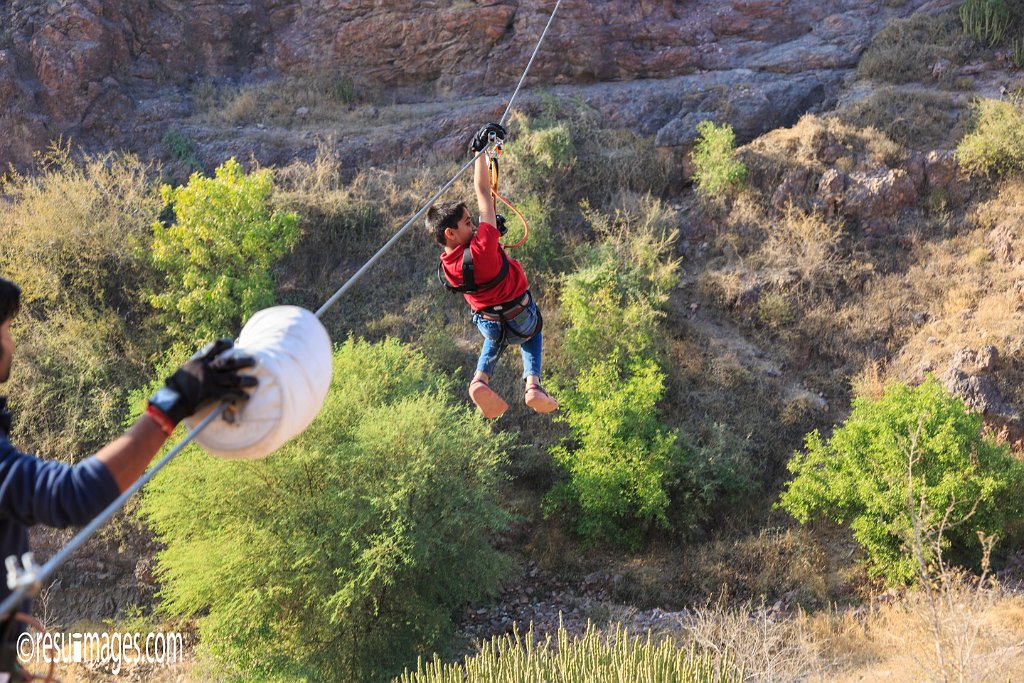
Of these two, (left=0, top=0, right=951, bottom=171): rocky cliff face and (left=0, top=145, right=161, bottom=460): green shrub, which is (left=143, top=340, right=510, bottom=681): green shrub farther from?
(left=0, top=0, right=951, bottom=171): rocky cliff face

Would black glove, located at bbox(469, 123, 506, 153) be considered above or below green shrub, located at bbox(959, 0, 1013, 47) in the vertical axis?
below

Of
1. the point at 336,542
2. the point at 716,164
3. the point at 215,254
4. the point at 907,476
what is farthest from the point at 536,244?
the point at 907,476

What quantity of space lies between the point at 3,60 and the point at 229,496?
14.3 m

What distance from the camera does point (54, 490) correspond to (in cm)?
294

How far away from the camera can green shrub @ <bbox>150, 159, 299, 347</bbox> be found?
17.2m

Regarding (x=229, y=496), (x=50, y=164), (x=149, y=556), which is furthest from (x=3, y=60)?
(x=229, y=496)

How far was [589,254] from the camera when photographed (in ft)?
61.1

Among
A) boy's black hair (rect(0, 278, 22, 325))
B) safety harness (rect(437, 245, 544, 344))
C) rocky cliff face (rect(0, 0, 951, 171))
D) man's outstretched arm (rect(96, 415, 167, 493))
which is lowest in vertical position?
man's outstretched arm (rect(96, 415, 167, 493))

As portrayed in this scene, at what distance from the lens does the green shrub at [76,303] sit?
17469mm

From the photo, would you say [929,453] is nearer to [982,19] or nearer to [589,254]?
[589,254]

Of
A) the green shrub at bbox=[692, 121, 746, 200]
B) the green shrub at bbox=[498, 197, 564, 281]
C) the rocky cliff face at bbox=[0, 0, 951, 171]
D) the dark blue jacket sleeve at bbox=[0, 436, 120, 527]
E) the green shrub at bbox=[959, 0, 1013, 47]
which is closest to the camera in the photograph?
the dark blue jacket sleeve at bbox=[0, 436, 120, 527]

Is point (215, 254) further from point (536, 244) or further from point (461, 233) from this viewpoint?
point (461, 233)

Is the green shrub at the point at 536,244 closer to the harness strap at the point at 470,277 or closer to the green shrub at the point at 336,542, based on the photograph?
the green shrub at the point at 336,542

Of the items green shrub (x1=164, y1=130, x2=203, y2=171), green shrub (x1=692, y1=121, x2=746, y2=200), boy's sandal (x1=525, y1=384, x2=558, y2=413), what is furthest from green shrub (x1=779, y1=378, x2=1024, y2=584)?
green shrub (x1=164, y1=130, x2=203, y2=171)
